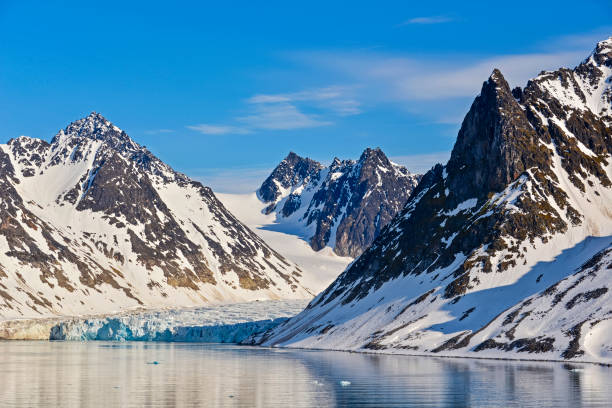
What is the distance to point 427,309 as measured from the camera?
179 metres

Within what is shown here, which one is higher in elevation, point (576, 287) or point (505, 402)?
point (576, 287)

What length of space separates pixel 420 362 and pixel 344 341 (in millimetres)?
52278

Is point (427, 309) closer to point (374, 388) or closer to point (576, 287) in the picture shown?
point (576, 287)

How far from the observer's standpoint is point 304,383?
311 feet

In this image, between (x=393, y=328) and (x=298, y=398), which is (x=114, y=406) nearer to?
(x=298, y=398)

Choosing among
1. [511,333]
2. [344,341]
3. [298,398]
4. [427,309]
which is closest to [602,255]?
[511,333]

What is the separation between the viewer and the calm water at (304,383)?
7644 centimetres

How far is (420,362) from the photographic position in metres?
132

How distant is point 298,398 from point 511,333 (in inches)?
2832

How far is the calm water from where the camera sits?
7644 cm

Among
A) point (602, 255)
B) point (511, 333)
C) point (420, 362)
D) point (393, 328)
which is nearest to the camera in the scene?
point (420, 362)

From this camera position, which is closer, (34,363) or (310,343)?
(34,363)

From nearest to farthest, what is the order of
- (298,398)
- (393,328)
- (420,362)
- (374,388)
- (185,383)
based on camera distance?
(298,398) < (374,388) < (185,383) < (420,362) < (393,328)

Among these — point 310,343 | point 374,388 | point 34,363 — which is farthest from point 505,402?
point 310,343
